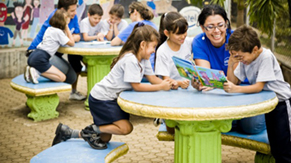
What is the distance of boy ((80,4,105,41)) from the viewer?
7.09m

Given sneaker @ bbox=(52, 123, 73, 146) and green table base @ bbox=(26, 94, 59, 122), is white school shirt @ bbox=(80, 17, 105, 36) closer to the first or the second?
green table base @ bbox=(26, 94, 59, 122)

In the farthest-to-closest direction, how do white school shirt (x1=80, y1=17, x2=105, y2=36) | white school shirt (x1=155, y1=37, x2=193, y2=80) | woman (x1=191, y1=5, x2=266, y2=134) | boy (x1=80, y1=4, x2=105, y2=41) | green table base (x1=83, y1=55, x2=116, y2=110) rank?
white school shirt (x1=80, y1=17, x2=105, y2=36) → boy (x1=80, y1=4, x2=105, y2=41) → green table base (x1=83, y1=55, x2=116, y2=110) → white school shirt (x1=155, y1=37, x2=193, y2=80) → woman (x1=191, y1=5, x2=266, y2=134)

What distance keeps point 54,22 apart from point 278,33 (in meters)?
4.41

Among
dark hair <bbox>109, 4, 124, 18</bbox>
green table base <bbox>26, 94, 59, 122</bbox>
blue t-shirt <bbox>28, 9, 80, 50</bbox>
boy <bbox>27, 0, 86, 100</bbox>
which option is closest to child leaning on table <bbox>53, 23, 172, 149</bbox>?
green table base <bbox>26, 94, 59, 122</bbox>

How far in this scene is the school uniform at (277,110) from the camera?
3523 millimetres

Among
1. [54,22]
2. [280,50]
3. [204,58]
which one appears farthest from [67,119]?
[280,50]

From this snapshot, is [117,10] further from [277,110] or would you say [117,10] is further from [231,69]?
[277,110]

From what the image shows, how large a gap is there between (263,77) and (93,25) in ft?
14.2

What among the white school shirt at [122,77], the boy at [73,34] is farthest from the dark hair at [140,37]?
the boy at [73,34]

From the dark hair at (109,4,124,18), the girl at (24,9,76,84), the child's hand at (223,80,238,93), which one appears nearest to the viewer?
the child's hand at (223,80,238,93)

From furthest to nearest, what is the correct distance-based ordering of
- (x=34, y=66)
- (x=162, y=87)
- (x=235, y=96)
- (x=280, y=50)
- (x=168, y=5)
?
(x=168, y=5) < (x=280, y=50) < (x=34, y=66) < (x=162, y=87) < (x=235, y=96)

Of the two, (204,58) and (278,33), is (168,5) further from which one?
(204,58)

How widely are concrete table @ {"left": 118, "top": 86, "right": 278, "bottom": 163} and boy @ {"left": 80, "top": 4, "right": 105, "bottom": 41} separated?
3718 mm

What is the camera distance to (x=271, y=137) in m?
3.65
